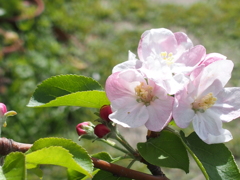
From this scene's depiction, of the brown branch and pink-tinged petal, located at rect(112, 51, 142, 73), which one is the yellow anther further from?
the brown branch

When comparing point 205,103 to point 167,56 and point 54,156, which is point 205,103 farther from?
point 54,156

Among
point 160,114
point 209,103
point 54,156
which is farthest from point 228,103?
point 54,156

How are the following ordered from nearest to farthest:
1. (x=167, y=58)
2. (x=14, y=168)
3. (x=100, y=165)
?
(x=14, y=168) < (x=100, y=165) < (x=167, y=58)

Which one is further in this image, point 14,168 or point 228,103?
point 228,103

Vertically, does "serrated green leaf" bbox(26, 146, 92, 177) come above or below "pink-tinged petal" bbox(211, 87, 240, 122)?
below

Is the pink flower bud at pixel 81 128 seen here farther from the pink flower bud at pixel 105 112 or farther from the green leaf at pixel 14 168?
the green leaf at pixel 14 168

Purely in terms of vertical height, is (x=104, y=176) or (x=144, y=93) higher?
(x=144, y=93)

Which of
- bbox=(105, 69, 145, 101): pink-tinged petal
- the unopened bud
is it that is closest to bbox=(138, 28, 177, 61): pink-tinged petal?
bbox=(105, 69, 145, 101): pink-tinged petal
